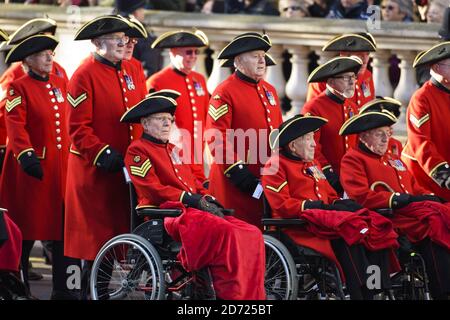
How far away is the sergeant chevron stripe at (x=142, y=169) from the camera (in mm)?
15195

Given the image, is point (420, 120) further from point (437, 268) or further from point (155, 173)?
point (155, 173)

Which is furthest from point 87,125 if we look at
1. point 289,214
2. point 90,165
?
point 289,214

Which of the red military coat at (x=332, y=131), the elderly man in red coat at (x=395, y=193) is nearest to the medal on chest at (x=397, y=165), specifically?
the elderly man in red coat at (x=395, y=193)

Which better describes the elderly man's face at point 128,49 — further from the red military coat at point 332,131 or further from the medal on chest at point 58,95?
the red military coat at point 332,131

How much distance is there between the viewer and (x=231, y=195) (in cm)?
1602

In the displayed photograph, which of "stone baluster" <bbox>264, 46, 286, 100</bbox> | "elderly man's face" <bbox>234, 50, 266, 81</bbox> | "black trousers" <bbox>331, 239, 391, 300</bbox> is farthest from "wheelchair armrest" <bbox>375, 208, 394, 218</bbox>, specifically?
"stone baluster" <bbox>264, 46, 286, 100</bbox>

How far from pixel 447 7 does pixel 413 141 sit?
6.14ft

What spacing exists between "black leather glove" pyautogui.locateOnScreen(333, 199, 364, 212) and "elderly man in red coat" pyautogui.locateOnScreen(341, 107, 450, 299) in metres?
0.20

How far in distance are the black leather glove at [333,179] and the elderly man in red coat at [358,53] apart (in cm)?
77

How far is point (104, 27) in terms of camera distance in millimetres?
15859

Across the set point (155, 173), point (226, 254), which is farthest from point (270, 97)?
point (226, 254)

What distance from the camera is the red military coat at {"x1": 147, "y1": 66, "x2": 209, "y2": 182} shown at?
1681cm

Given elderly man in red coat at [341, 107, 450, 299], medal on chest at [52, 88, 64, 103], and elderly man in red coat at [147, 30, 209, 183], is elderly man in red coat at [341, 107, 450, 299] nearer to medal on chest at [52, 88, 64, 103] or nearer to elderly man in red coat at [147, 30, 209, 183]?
elderly man in red coat at [147, 30, 209, 183]

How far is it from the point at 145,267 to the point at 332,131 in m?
2.13
